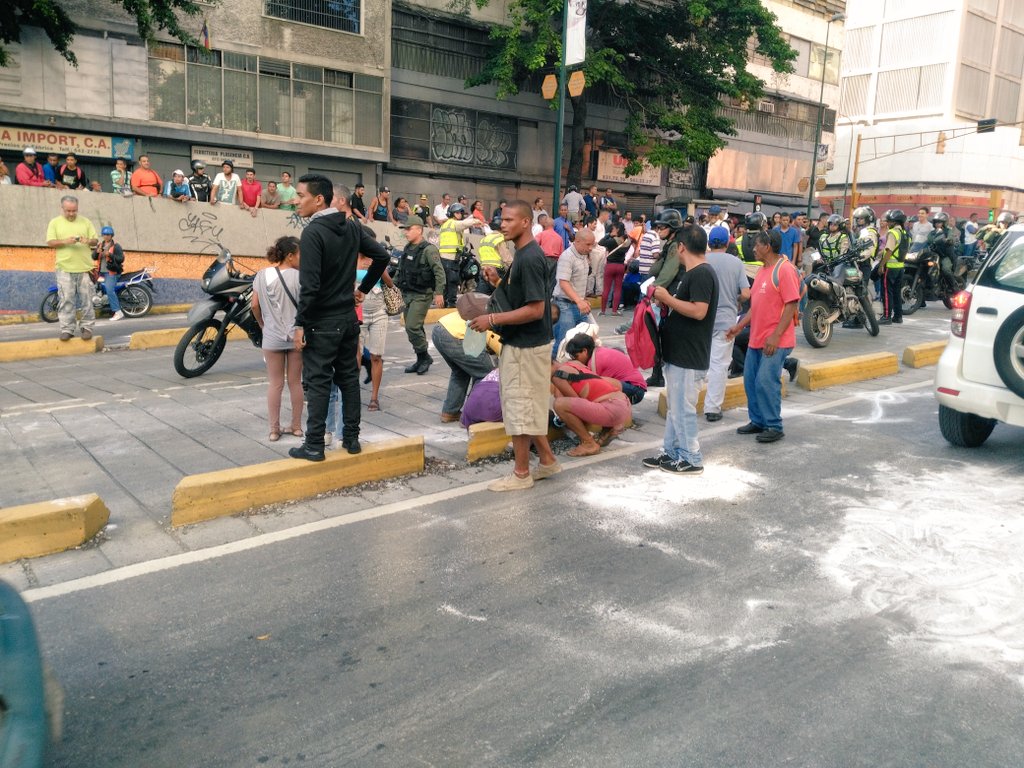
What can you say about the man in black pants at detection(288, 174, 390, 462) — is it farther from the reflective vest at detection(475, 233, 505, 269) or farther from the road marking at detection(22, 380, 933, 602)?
the reflective vest at detection(475, 233, 505, 269)

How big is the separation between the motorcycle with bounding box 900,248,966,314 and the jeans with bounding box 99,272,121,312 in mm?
14267

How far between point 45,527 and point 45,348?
7.20 m

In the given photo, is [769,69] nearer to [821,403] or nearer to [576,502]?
[821,403]

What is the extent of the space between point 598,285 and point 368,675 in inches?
551

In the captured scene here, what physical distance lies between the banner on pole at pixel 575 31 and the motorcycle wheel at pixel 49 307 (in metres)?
10.4

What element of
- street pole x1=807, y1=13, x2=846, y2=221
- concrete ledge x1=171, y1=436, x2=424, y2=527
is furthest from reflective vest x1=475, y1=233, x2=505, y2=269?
street pole x1=807, y1=13, x2=846, y2=221

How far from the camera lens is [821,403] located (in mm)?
8797

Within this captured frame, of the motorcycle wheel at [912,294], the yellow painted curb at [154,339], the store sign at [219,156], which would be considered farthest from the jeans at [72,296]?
the motorcycle wheel at [912,294]

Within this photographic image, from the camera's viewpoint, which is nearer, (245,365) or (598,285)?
(245,365)

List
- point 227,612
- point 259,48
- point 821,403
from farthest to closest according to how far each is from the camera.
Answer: point 259,48 < point 821,403 < point 227,612

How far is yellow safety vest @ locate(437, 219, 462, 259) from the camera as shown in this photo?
43.0 feet

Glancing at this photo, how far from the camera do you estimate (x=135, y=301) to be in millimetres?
14586

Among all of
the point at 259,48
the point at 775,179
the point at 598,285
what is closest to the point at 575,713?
the point at 598,285

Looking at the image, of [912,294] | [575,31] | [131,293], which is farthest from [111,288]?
[912,294]
